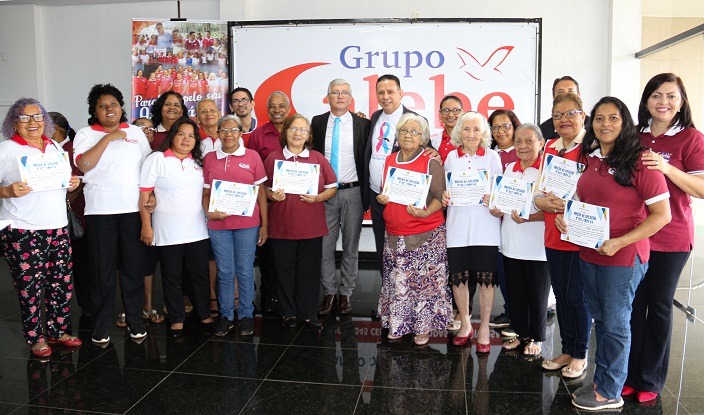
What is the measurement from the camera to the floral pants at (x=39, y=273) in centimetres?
354

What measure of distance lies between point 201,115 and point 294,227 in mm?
1169

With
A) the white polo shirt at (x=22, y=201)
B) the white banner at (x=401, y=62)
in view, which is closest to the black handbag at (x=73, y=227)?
the white polo shirt at (x=22, y=201)

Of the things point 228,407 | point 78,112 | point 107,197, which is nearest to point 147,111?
point 78,112

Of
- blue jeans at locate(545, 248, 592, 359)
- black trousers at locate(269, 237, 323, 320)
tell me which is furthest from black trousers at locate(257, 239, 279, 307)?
blue jeans at locate(545, 248, 592, 359)

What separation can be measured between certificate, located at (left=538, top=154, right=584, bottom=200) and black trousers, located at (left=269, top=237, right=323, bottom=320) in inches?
71.1

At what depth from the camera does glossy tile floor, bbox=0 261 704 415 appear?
3.04 meters

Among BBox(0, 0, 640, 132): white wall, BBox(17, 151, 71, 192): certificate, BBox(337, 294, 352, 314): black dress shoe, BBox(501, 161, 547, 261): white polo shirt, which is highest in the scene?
BBox(0, 0, 640, 132): white wall

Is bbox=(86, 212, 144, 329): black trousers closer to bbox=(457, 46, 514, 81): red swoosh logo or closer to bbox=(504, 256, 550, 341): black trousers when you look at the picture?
bbox=(504, 256, 550, 341): black trousers

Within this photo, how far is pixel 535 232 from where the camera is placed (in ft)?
11.5

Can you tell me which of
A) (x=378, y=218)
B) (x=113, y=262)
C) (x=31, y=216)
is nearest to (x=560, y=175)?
(x=378, y=218)

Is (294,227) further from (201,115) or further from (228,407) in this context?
(228,407)

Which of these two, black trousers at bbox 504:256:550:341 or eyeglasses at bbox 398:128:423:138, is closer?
black trousers at bbox 504:256:550:341

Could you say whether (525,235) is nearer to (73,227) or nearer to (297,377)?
(297,377)

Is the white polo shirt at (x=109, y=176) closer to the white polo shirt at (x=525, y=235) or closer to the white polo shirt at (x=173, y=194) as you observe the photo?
the white polo shirt at (x=173, y=194)
